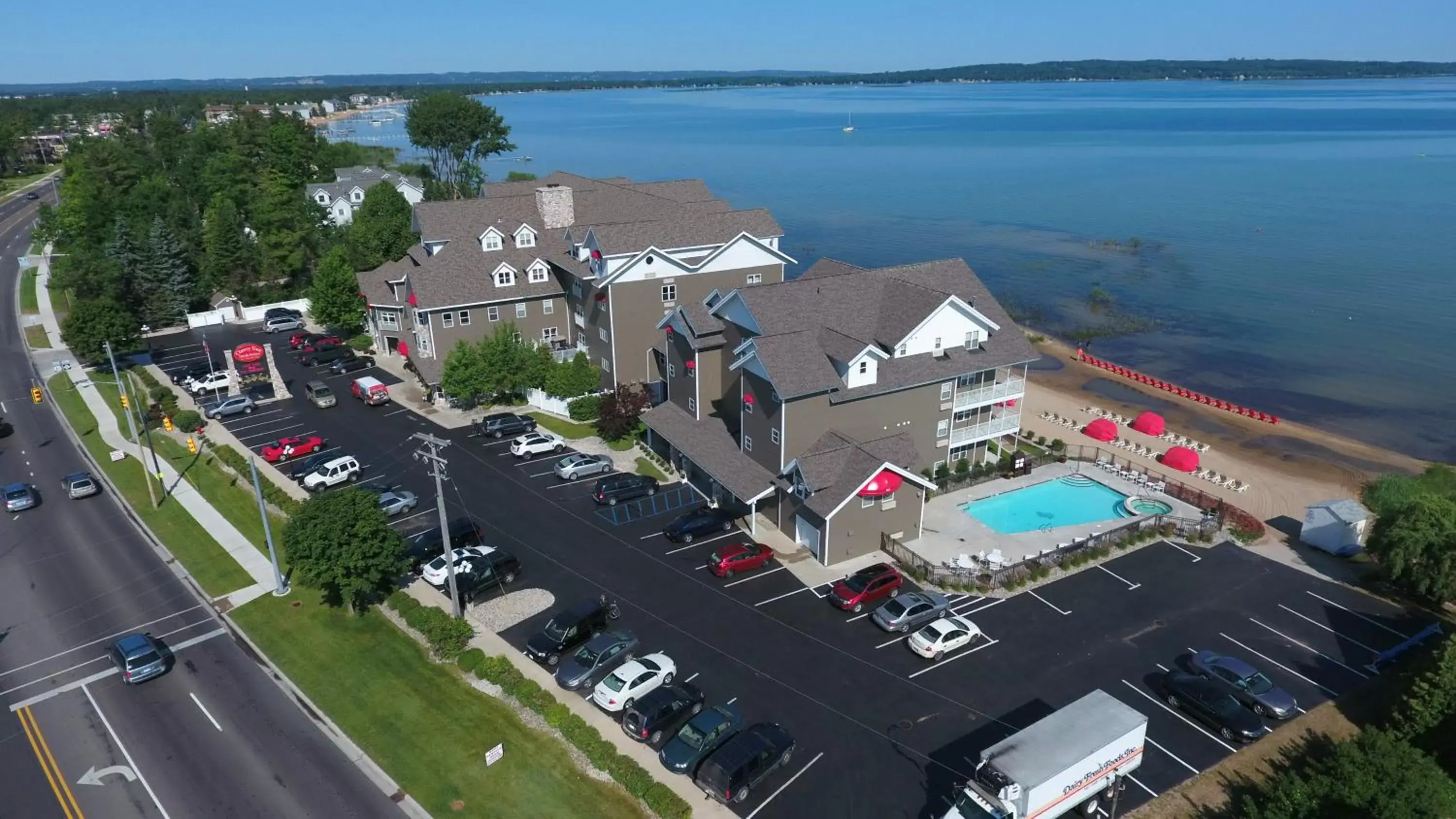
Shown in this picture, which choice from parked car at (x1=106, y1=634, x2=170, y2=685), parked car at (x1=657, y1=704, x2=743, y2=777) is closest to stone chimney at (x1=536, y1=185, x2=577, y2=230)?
parked car at (x1=106, y1=634, x2=170, y2=685)

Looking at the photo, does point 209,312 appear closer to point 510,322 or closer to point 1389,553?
point 510,322

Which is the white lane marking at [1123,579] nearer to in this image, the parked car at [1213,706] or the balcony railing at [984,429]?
the parked car at [1213,706]

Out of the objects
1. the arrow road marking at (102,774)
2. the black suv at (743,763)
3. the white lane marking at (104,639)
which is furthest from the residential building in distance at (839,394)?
the arrow road marking at (102,774)

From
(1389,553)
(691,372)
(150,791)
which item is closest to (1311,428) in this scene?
(1389,553)

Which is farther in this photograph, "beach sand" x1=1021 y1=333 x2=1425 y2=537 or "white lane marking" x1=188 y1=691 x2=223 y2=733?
"beach sand" x1=1021 y1=333 x2=1425 y2=537

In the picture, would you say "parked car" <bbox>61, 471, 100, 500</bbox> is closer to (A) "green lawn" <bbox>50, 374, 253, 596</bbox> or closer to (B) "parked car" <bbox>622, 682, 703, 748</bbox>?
(A) "green lawn" <bbox>50, 374, 253, 596</bbox>

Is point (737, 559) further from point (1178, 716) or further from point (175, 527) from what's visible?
point (175, 527)
